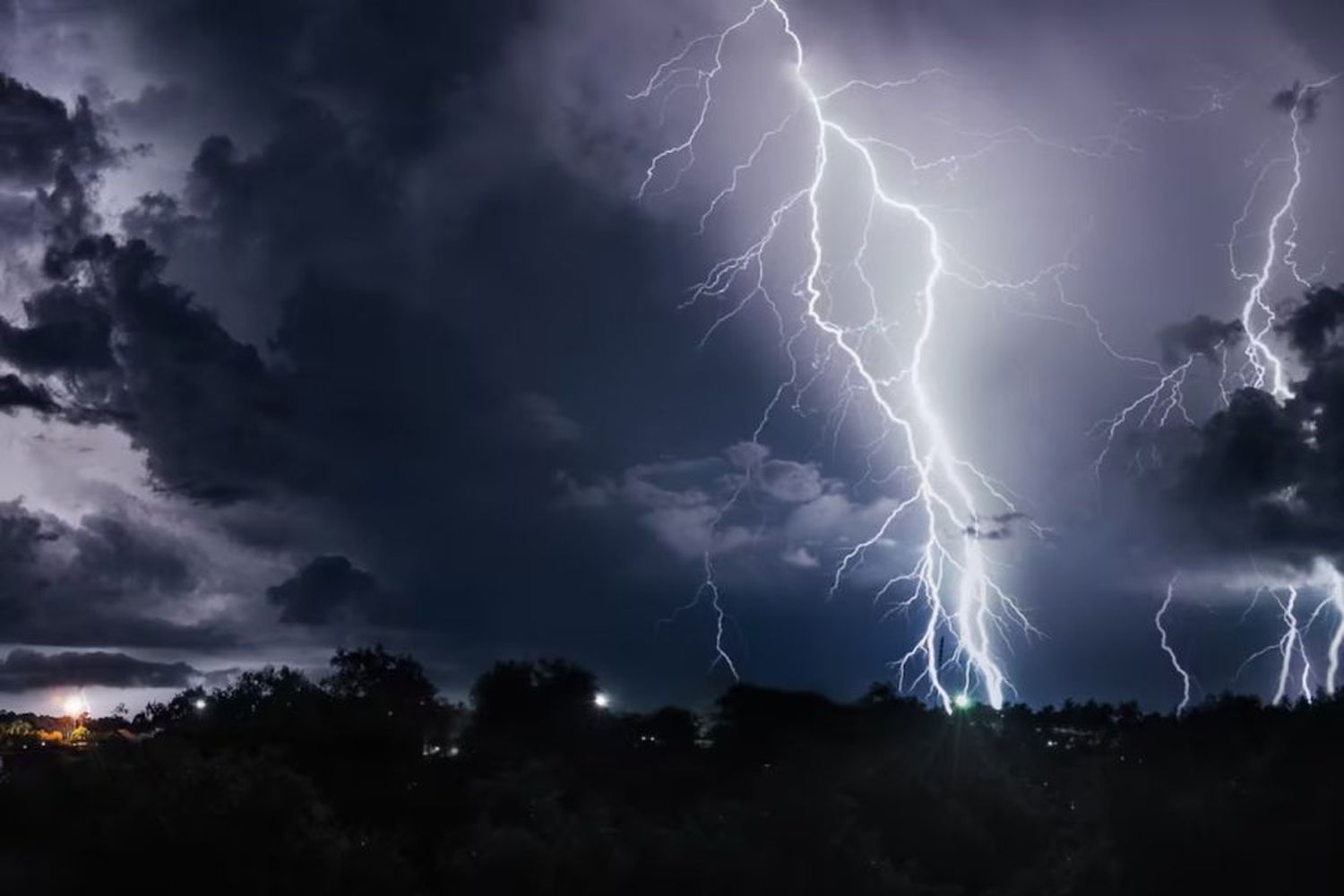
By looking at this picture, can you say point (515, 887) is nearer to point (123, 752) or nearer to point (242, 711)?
point (123, 752)

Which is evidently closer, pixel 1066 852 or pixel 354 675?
pixel 1066 852

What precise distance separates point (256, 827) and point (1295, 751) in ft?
65.2

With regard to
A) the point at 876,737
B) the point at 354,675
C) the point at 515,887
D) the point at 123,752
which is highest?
the point at 354,675

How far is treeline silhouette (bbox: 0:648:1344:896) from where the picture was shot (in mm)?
15344

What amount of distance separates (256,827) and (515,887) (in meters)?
3.02

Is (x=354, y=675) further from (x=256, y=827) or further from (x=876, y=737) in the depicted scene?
(x=256, y=827)

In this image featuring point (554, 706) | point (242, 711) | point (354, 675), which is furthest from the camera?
point (354, 675)

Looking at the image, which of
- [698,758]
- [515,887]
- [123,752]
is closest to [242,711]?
[698,758]

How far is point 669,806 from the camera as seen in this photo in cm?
2638

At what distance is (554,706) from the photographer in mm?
44500

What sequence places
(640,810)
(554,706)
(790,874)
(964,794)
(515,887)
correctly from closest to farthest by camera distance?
(515,887) → (790,874) → (640,810) → (964,794) → (554,706)

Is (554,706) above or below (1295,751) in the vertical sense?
above

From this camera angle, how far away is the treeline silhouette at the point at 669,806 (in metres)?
15.3

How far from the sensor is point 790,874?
19.6 metres
